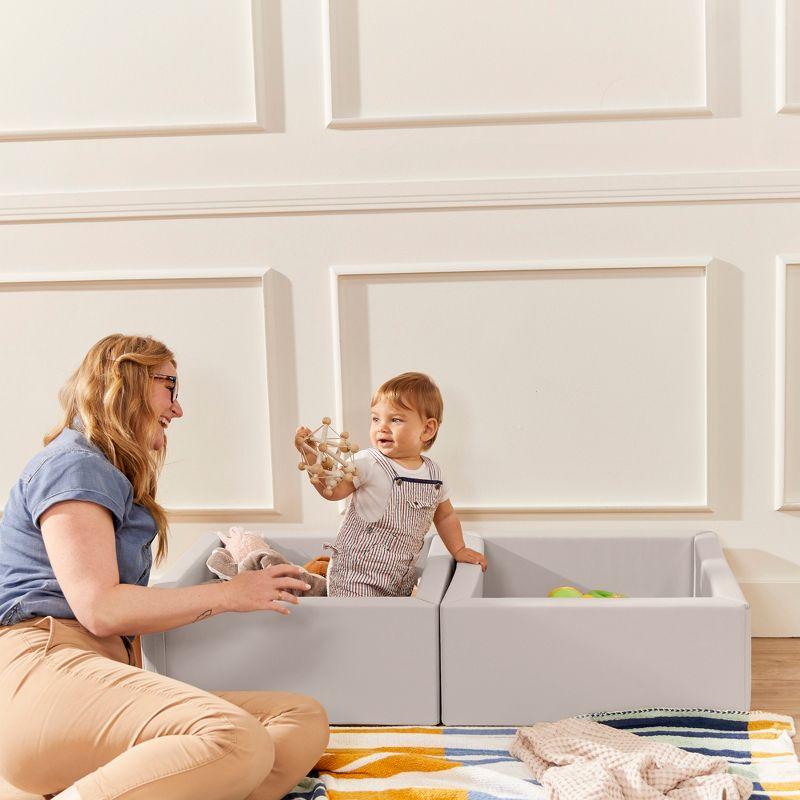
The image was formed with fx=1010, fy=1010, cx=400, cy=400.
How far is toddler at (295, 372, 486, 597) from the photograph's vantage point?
1867mm

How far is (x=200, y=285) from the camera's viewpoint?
7.40 ft

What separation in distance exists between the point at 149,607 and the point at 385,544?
21.2 inches

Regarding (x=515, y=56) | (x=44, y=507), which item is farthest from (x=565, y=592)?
(x=515, y=56)

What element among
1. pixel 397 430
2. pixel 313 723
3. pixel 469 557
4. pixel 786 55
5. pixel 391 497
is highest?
pixel 786 55

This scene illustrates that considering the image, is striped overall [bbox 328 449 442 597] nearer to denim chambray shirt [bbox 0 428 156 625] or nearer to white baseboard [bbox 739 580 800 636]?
denim chambray shirt [bbox 0 428 156 625]

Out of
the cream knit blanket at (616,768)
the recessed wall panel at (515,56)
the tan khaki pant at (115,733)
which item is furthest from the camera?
the recessed wall panel at (515,56)

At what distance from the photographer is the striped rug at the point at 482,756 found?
1.48 meters

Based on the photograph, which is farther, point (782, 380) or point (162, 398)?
point (782, 380)

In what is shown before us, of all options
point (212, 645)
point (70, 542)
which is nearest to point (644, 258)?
point (212, 645)

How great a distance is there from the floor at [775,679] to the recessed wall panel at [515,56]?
3.77 ft

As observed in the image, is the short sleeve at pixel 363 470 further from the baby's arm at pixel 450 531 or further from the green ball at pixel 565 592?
the green ball at pixel 565 592

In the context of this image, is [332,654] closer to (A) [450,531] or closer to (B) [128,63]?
(A) [450,531]

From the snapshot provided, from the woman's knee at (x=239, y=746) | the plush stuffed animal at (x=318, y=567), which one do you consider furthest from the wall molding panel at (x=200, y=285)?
the woman's knee at (x=239, y=746)

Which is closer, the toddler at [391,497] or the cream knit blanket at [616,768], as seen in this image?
the cream knit blanket at [616,768]
